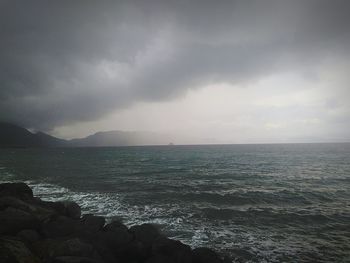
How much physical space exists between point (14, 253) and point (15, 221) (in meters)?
5.53

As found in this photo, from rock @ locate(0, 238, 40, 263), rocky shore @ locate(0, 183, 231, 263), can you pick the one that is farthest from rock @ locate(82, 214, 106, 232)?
rock @ locate(0, 238, 40, 263)

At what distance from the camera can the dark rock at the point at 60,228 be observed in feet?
42.2

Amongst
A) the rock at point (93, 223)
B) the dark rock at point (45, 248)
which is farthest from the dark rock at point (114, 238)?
the dark rock at point (45, 248)

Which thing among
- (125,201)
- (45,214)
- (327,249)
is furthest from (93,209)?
(327,249)

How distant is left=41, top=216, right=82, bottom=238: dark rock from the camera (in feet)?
42.2

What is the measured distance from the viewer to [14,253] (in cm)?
828

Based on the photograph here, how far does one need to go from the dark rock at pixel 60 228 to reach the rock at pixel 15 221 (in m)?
0.66

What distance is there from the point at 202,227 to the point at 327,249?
26.0 feet

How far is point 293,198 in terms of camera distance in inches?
1049

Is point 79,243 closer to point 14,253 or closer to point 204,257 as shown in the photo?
point 14,253

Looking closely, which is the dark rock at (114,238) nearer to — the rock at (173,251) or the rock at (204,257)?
the rock at (173,251)

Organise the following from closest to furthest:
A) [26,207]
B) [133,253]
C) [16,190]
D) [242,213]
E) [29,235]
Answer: [133,253]
[29,235]
[26,207]
[242,213]
[16,190]

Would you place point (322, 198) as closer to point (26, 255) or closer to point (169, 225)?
point (169, 225)

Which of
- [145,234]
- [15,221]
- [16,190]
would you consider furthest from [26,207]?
[145,234]
